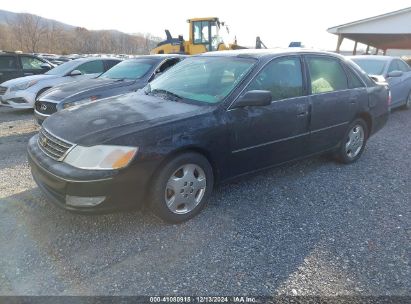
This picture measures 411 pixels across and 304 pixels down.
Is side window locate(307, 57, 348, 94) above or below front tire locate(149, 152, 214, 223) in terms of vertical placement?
above

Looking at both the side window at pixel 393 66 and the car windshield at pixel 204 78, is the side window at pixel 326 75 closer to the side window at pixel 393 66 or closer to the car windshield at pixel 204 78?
the car windshield at pixel 204 78

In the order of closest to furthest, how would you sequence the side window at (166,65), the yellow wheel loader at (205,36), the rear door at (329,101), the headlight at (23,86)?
1. the rear door at (329,101)
2. the side window at (166,65)
3. the headlight at (23,86)
4. the yellow wheel loader at (205,36)

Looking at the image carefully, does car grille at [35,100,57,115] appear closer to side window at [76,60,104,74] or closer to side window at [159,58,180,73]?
side window at [159,58,180,73]

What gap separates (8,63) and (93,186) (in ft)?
31.2

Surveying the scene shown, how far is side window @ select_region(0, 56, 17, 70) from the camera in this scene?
10.1 metres

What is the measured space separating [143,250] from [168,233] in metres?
0.31

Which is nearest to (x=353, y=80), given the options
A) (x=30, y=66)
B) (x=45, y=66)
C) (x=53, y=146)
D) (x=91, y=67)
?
(x=53, y=146)

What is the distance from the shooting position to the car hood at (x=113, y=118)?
2.89 m

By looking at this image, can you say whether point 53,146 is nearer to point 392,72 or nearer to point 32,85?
point 32,85

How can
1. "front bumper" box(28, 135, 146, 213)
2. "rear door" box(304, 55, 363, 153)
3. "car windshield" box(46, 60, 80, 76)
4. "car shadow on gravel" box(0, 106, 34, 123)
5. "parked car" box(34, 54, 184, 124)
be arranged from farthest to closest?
"car windshield" box(46, 60, 80, 76)
"car shadow on gravel" box(0, 106, 34, 123)
"parked car" box(34, 54, 184, 124)
"rear door" box(304, 55, 363, 153)
"front bumper" box(28, 135, 146, 213)

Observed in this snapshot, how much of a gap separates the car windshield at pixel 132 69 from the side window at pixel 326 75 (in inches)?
144

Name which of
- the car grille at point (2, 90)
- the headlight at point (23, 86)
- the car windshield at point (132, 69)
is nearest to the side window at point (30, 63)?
the car grille at point (2, 90)

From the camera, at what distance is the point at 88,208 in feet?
9.21

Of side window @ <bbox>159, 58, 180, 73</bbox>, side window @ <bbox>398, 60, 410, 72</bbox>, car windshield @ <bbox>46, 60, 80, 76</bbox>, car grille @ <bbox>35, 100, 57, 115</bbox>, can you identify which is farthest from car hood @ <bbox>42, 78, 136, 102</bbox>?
side window @ <bbox>398, 60, 410, 72</bbox>
